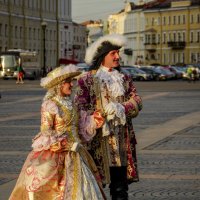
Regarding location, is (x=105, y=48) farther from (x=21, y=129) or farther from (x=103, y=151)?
(x=21, y=129)

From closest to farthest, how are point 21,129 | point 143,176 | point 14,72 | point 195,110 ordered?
point 143,176 → point 21,129 → point 195,110 → point 14,72

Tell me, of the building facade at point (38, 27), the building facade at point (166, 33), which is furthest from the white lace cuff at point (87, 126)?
the building facade at point (166, 33)

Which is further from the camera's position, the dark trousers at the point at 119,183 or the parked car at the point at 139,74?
the parked car at the point at 139,74

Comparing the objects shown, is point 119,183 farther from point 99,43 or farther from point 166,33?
point 166,33

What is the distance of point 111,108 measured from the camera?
8.18 m

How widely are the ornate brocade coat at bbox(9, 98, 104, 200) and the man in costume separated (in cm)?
30

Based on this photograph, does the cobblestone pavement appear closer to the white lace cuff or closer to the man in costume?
the man in costume

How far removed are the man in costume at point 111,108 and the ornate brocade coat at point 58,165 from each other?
0.30 m

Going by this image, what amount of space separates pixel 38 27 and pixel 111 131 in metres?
106

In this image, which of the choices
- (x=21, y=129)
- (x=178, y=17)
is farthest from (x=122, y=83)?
(x=178, y=17)

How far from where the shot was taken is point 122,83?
850cm

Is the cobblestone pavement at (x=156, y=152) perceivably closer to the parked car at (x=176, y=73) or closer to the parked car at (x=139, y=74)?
the parked car at (x=139, y=74)

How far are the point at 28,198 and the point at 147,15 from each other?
15275cm

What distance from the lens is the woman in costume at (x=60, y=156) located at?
7801 millimetres
